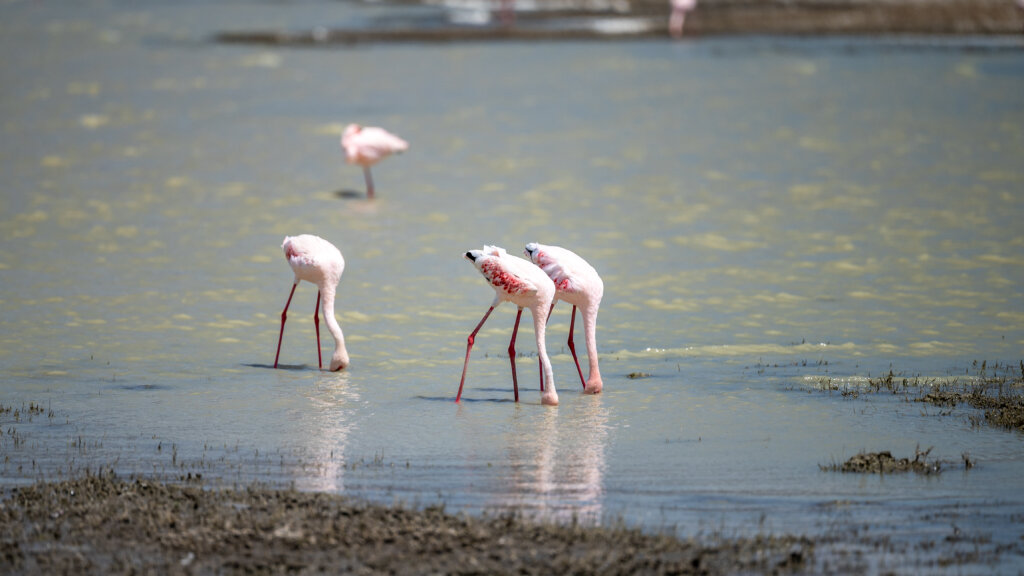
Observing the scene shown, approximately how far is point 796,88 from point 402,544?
1629 centimetres

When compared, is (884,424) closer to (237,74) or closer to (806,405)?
(806,405)

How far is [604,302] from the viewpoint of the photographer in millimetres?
9883

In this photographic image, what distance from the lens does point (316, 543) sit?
5172mm

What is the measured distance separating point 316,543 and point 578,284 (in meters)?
2.72

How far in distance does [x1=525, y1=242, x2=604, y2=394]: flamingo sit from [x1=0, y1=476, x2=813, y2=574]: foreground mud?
214cm

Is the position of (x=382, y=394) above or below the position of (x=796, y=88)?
below

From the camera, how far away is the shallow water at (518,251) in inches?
248

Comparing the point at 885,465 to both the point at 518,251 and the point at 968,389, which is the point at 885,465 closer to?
the point at 968,389

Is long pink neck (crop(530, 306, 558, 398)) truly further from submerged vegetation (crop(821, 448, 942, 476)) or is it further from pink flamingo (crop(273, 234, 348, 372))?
submerged vegetation (crop(821, 448, 942, 476))

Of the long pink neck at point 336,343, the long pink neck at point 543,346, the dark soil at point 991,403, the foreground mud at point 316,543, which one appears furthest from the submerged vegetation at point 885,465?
the long pink neck at point 336,343

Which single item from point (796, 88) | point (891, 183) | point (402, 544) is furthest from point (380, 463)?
point (796, 88)

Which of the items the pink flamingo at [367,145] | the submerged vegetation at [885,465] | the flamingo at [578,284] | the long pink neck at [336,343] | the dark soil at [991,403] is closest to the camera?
the submerged vegetation at [885,465]

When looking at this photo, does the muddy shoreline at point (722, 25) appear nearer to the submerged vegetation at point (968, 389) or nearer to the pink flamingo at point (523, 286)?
the submerged vegetation at point (968, 389)

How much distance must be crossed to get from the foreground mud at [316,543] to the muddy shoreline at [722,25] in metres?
21.5
